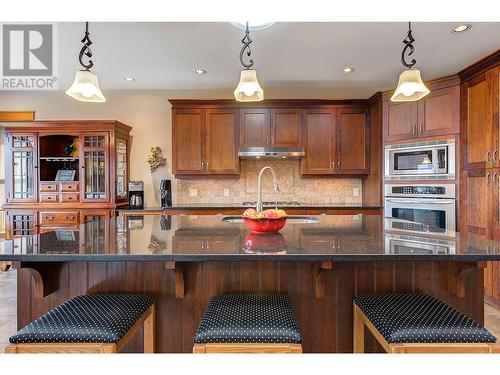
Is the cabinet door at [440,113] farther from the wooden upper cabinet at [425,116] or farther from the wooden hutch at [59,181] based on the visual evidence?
the wooden hutch at [59,181]

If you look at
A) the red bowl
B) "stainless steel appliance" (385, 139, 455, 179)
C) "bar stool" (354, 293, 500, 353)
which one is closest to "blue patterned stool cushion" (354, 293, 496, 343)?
"bar stool" (354, 293, 500, 353)

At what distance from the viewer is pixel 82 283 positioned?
65.0 inches

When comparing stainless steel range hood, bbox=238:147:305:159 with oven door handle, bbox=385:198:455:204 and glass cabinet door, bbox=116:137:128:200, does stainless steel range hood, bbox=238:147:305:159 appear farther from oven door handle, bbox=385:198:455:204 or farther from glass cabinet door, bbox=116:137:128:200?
glass cabinet door, bbox=116:137:128:200

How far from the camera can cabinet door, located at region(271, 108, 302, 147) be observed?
4078 millimetres

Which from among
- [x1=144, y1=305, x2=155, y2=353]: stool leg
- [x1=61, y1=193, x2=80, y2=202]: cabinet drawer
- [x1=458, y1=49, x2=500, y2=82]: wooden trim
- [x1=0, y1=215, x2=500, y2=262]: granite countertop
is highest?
[x1=458, y1=49, x2=500, y2=82]: wooden trim

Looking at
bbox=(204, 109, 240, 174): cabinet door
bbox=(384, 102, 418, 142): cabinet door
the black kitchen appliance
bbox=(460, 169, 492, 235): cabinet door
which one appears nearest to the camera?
bbox=(460, 169, 492, 235): cabinet door

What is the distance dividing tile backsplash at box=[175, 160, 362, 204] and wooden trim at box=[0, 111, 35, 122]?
7.56 ft

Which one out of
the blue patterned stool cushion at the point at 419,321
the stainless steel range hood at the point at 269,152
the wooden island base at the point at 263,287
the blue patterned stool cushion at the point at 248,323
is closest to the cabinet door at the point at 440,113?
the stainless steel range hood at the point at 269,152

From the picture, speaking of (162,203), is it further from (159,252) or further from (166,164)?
(159,252)

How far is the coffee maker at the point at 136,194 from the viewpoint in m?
4.28

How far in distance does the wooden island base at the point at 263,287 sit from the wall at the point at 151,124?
2.82m

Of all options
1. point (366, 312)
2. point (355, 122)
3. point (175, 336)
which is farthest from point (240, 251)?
point (355, 122)

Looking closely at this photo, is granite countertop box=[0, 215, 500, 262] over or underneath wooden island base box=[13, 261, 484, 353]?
over

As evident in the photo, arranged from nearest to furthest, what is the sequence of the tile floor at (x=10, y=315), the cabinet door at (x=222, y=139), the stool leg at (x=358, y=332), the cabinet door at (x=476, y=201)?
the stool leg at (x=358, y=332), the tile floor at (x=10, y=315), the cabinet door at (x=476, y=201), the cabinet door at (x=222, y=139)
